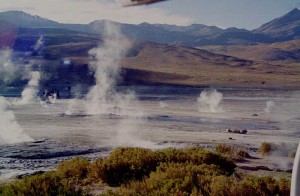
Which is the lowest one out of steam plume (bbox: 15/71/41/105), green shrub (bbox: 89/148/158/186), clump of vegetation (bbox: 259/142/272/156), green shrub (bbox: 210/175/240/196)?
steam plume (bbox: 15/71/41/105)

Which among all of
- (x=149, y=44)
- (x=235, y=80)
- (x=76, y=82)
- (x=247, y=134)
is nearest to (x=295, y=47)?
(x=149, y=44)

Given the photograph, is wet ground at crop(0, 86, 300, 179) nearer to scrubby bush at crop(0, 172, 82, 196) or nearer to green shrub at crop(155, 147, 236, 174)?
green shrub at crop(155, 147, 236, 174)

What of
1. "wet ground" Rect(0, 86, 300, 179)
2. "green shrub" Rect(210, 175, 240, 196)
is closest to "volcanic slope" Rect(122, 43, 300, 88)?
"wet ground" Rect(0, 86, 300, 179)

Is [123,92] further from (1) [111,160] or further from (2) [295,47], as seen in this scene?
(2) [295,47]

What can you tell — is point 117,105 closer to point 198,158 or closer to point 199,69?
point 198,158

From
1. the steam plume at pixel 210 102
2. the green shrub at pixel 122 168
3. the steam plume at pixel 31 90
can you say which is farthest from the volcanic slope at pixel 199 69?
the green shrub at pixel 122 168

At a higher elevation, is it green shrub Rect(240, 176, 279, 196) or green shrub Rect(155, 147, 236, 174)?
green shrub Rect(240, 176, 279, 196)
